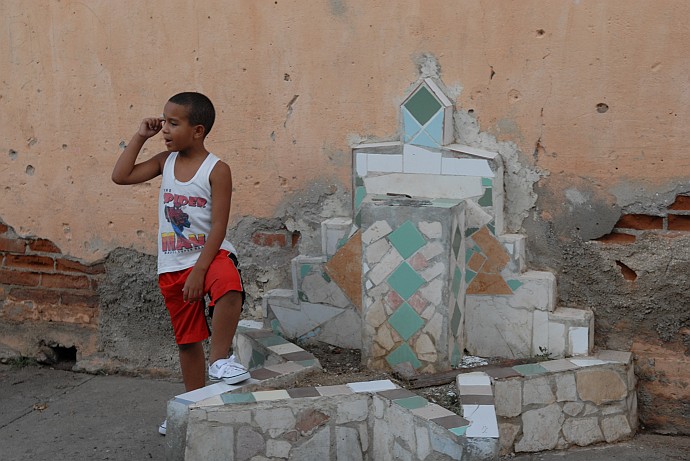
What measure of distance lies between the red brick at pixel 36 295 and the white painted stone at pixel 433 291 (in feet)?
7.19

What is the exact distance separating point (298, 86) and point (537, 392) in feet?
5.87

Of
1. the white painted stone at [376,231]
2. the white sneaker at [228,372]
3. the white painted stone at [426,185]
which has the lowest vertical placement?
the white sneaker at [228,372]

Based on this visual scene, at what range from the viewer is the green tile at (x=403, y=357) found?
3959 millimetres

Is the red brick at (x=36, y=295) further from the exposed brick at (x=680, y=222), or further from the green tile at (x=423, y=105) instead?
the exposed brick at (x=680, y=222)

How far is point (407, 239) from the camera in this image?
12.8ft

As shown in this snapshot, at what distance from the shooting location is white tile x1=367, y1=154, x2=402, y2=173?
432cm

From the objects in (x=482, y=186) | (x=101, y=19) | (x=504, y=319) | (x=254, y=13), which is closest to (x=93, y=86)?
(x=101, y=19)

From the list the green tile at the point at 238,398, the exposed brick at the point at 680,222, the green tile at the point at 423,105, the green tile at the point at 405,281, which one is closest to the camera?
the green tile at the point at 238,398

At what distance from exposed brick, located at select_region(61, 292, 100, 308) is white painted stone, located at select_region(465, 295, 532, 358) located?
201 cm

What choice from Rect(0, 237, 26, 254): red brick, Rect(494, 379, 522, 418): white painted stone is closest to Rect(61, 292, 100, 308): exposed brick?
Rect(0, 237, 26, 254): red brick

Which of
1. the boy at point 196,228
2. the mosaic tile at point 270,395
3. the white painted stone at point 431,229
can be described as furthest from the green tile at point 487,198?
the mosaic tile at point 270,395

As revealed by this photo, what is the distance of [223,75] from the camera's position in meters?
4.61

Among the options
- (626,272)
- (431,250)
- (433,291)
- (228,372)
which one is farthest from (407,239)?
(626,272)

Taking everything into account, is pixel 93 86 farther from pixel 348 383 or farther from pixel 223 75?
pixel 348 383
